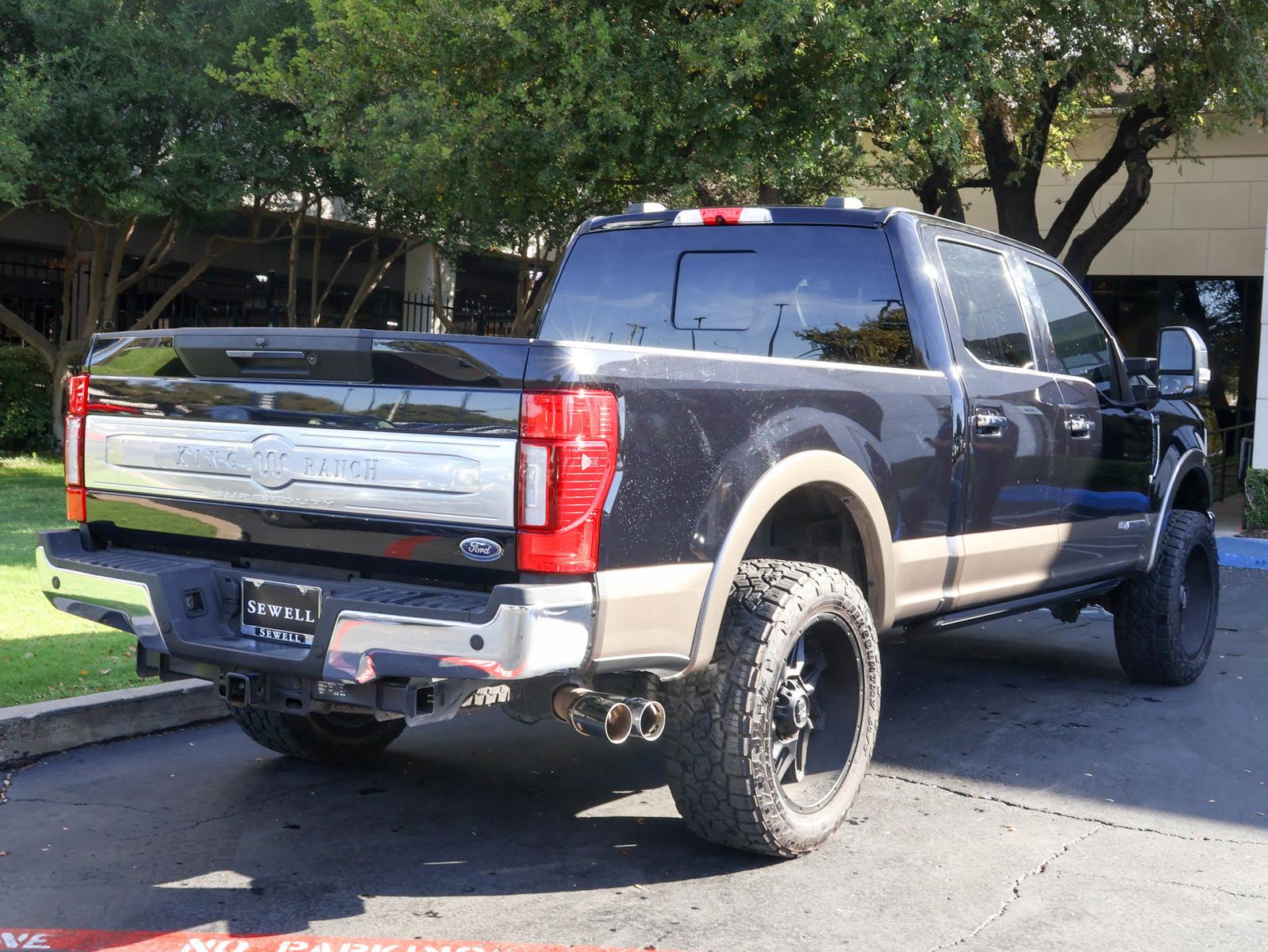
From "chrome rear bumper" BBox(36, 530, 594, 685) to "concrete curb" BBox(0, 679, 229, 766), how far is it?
136 centimetres

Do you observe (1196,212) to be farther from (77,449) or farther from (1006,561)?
(77,449)

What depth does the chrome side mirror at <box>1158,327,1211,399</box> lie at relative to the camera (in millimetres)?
6191

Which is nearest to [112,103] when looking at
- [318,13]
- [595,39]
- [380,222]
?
[318,13]

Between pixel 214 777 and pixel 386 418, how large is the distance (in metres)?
2.13

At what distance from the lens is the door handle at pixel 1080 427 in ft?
18.6

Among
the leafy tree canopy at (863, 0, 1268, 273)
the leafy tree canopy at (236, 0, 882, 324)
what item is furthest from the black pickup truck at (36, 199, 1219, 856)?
the leafy tree canopy at (863, 0, 1268, 273)

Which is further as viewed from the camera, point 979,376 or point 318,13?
point 318,13

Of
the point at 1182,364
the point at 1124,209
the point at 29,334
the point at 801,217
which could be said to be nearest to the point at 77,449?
the point at 801,217

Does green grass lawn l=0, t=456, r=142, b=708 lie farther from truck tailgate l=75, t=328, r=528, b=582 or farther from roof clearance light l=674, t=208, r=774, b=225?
roof clearance light l=674, t=208, r=774, b=225

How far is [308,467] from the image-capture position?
12.0 ft

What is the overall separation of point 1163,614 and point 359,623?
4549 mm

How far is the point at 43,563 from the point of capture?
409 centimetres

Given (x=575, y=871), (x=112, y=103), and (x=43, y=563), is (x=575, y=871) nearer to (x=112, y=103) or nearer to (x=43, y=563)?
(x=43, y=563)

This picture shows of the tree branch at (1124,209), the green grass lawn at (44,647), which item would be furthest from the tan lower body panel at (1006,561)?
the tree branch at (1124,209)
